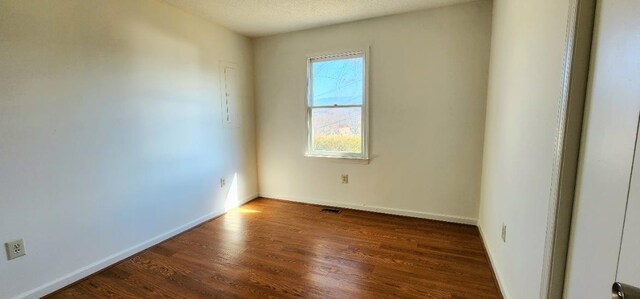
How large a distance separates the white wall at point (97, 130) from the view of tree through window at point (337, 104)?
1269mm

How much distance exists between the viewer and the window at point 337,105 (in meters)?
3.35

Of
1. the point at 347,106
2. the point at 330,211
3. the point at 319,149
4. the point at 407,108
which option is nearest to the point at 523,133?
the point at 407,108

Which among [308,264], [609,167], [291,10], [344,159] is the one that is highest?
[291,10]

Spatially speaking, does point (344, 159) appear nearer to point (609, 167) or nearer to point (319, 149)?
point (319, 149)

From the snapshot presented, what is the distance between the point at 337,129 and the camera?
3561 mm

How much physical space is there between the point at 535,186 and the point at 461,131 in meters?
1.68

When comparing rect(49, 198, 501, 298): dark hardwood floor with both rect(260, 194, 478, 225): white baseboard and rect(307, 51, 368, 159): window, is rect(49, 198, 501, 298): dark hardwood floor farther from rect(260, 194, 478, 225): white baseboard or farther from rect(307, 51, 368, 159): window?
rect(307, 51, 368, 159): window

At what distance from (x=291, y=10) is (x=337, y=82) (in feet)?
3.27

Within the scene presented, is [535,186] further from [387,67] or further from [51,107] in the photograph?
[51,107]

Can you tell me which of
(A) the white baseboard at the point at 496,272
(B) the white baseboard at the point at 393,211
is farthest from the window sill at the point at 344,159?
(A) the white baseboard at the point at 496,272

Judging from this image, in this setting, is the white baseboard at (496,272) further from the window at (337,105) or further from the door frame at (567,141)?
the window at (337,105)

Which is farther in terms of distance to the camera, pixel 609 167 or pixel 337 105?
pixel 337 105

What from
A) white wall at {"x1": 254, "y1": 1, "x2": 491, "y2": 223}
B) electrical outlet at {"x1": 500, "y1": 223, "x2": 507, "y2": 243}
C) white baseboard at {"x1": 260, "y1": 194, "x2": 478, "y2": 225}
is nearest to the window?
white wall at {"x1": 254, "y1": 1, "x2": 491, "y2": 223}

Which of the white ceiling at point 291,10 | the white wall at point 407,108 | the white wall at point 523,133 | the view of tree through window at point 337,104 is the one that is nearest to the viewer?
the white wall at point 523,133
